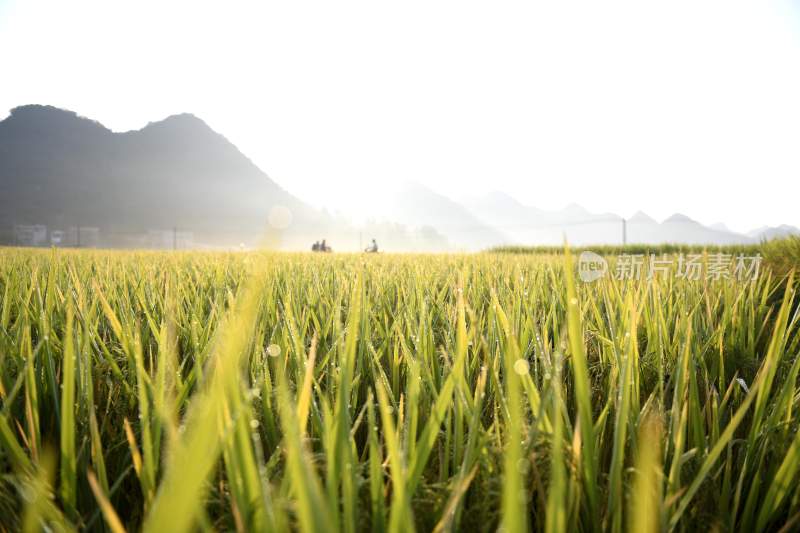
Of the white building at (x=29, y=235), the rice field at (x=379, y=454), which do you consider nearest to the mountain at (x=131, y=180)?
the white building at (x=29, y=235)

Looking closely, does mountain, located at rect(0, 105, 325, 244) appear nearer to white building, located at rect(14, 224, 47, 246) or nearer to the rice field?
white building, located at rect(14, 224, 47, 246)

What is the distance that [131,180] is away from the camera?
93688 mm

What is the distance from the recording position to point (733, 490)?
56 centimetres

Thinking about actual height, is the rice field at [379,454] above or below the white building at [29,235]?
below

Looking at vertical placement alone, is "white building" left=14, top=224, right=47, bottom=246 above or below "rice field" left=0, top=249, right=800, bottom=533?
above

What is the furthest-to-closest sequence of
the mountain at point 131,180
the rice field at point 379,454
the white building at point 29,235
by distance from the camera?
the mountain at point 131,180 < the white building at point 29,235 < the rice field at point 379,454

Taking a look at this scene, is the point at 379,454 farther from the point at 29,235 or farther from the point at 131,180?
the point at 131,180

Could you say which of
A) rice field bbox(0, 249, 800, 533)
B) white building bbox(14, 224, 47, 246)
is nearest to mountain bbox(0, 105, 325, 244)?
white building bbox(14, 224, 47, 246)

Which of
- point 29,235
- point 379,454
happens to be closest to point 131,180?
point 29,235

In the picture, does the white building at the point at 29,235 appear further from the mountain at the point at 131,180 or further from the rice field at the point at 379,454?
the rice field at the point at 379,454

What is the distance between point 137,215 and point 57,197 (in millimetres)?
12870

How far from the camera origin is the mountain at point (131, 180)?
79812mm

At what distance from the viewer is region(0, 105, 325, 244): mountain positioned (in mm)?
79812

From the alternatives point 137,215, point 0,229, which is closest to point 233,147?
point 137,215
